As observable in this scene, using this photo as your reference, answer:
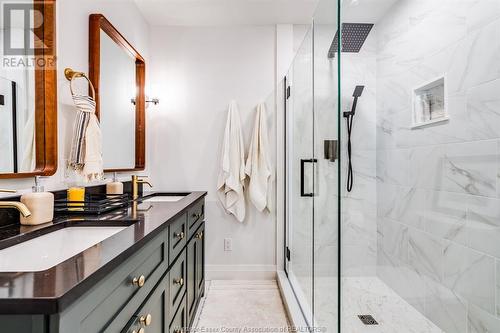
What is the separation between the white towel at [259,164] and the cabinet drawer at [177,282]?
3.81 ft

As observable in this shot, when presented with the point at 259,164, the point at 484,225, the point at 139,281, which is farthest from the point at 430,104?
the point at 139,281

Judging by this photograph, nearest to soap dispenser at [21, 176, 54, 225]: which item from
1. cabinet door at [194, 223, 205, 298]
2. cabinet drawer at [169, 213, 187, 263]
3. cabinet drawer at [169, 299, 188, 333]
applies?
cabinet drawer at [169, 213, 187, 263]

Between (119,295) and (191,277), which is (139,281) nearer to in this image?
(119,295)

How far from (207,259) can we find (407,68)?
7.36 ft

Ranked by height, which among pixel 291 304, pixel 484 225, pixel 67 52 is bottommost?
pixel 291 304

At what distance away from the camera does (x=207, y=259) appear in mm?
2910

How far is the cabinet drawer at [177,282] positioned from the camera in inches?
56.6

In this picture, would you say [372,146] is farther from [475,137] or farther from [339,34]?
[339,34]

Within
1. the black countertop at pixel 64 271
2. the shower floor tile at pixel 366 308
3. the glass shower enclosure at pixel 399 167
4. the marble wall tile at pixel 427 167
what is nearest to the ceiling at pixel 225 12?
the glass shower enclosure at pixel 399 167

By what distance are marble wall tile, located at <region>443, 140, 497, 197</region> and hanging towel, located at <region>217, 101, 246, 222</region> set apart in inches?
63.5

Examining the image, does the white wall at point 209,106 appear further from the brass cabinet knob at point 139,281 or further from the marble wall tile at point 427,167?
the brass cabinet knob at point 139,281

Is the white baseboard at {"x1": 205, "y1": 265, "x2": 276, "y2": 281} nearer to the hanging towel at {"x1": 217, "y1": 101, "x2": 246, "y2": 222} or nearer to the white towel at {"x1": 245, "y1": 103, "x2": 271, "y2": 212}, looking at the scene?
the hanging towel at {"x1": 217, "y1": 101, "x2": 246, "y2": 222}

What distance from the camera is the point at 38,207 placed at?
1.17 metres

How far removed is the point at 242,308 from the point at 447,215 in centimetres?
152
